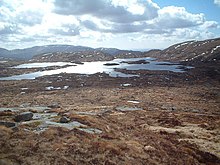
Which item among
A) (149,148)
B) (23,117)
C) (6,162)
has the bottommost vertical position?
(149,148)

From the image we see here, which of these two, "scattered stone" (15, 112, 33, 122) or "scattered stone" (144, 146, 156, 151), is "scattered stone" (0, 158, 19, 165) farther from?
"scattered stone" (15, 112, 33, 122)

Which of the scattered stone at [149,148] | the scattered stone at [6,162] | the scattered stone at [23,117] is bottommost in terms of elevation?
the scattered stone at [149,148]

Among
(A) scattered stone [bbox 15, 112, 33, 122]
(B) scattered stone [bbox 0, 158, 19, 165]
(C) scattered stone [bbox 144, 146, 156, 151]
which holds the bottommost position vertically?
(C) scattered stone [bbox 144, 146, 156, 151]

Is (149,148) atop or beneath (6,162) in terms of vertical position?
beneath

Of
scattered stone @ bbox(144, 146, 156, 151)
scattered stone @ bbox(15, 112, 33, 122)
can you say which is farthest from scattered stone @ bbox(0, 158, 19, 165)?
scattered stone @ bbox(15, 112, 33, 122)

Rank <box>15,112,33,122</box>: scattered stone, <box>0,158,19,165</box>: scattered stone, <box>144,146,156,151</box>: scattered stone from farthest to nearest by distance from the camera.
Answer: <box>15,112,33,122</box>: scattered stone
<box>144,146,156,151</box>: scattered stone
<box>0,158,19,165</box>: scattered stone

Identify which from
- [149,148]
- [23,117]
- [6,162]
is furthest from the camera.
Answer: [23,117]

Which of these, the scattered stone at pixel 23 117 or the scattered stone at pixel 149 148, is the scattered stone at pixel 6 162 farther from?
the scattered stone at pixel 23 117

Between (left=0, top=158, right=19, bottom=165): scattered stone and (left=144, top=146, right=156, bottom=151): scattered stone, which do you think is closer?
(left=0, top=158, right=19, bottom=165): scattered stone

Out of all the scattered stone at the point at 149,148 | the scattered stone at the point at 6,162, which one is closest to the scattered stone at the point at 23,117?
the scattered stone at the point at 6,162

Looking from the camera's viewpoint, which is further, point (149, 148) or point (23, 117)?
point (23, 117)

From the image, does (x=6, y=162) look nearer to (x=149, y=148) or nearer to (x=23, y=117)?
(x=149, y=148)

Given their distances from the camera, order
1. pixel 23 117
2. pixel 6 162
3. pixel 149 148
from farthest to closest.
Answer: pixel 23 117, pixel 149 148, pixel 6 162

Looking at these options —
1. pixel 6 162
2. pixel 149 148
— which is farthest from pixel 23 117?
pixel 149 148
